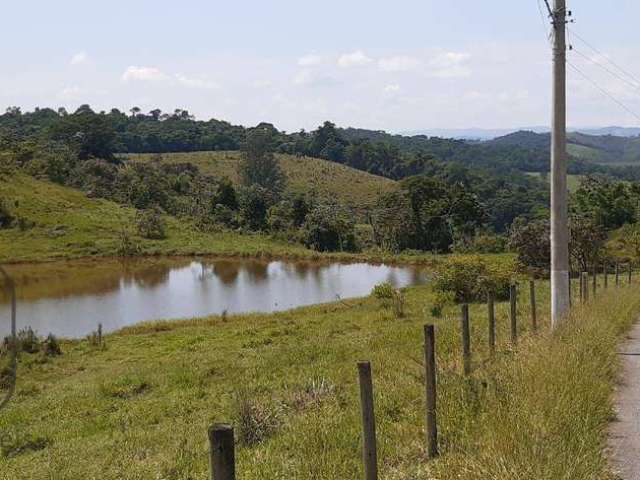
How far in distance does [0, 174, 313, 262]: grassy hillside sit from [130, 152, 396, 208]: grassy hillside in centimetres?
3653

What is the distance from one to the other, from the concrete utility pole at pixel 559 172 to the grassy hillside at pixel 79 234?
49833 millimetres

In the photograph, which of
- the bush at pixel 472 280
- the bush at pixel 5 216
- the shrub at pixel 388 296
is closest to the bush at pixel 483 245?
the shrub at pixel 388 296

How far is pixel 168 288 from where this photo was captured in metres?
42.2

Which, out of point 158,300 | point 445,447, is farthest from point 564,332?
point 158,300

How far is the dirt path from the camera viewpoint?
568cm

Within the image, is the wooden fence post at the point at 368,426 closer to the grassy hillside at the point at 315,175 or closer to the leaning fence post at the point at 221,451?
the leaning fence post at the point at 221,451

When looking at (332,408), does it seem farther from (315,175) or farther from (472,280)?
(315,175)

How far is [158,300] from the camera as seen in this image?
120ft

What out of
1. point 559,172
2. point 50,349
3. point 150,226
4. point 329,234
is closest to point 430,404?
point 559,172

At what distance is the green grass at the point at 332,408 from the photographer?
5613mm

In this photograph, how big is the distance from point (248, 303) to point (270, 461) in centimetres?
2907

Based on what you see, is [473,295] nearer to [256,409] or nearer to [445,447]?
[256,409]

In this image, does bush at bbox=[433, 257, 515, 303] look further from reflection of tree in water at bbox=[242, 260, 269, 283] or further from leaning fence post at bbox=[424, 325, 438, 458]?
reflection of tree in water at bbox=[242, 260, 269, 283]

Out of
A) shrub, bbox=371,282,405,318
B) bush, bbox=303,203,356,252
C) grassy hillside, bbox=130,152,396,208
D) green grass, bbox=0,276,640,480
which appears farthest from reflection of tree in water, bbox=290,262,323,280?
grassy hillside, bbox=130,152,396,208
